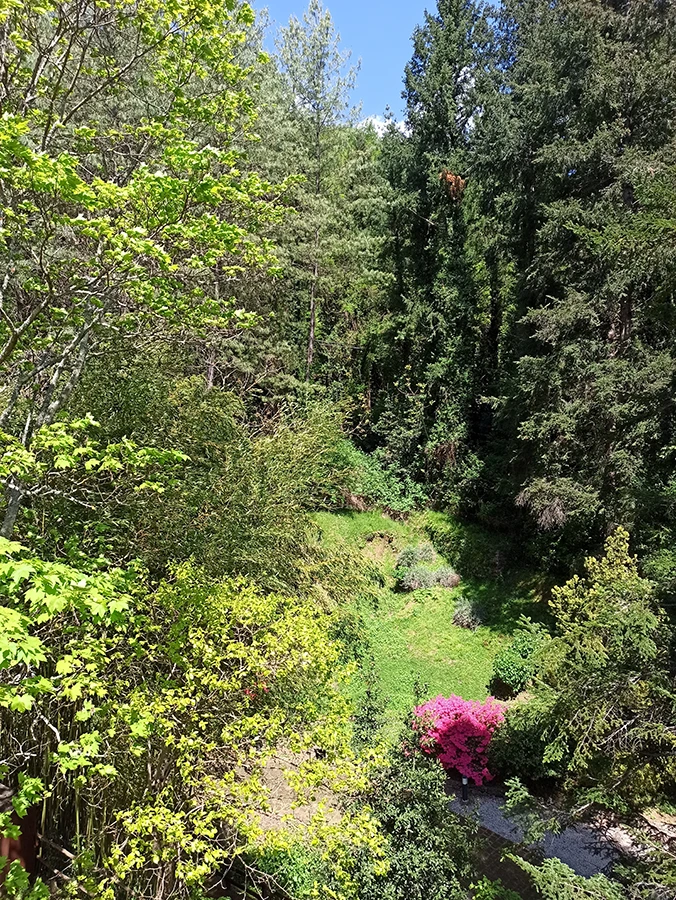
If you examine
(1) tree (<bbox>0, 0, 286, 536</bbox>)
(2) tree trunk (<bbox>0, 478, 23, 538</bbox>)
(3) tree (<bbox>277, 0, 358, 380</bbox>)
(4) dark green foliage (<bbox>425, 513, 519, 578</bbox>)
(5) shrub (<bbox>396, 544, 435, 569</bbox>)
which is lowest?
(5) shrub (<bbox>396, 544, 435, 569</bbox>)

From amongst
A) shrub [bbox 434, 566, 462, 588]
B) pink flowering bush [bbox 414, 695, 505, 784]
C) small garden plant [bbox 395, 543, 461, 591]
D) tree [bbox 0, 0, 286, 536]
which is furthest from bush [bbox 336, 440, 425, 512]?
tree [bbox 0, 0, 286, 536]

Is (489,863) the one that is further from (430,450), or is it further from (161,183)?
(430,450)

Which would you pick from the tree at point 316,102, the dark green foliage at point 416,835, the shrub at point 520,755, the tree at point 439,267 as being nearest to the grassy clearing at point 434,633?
the shrub at point 520,755

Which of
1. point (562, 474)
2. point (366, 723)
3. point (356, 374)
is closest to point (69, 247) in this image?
point (366, 723)

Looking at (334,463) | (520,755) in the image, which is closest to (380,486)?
(334,463)

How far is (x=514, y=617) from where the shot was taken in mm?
12750

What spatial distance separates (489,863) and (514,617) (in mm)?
6213

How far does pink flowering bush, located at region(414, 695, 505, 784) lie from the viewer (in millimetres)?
8657

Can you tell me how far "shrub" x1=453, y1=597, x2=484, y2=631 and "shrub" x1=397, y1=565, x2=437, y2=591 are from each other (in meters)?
1.17

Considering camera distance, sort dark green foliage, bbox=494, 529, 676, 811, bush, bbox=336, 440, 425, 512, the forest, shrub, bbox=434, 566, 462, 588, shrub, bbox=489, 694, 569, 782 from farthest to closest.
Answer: bush, bbox=336, 440, 425, 512, shrub, bbox=434, 566, 462, 588, shrub, bbox=489, 694, 569, 782, dark green foliage, bbox=494, 529, 676, 811, the forest

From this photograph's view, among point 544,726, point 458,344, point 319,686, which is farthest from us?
point 458,344

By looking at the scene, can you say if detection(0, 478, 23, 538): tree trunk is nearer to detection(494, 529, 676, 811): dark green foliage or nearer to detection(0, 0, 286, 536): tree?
detection(0, 0, 286, 536): tree

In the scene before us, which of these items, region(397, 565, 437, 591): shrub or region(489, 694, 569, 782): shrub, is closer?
region(489, 694, 569, 782): shrub

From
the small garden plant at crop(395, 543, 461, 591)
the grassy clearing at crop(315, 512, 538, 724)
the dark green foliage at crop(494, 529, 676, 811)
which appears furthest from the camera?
the small garden plant at crop(395, 543, 461, 591)
